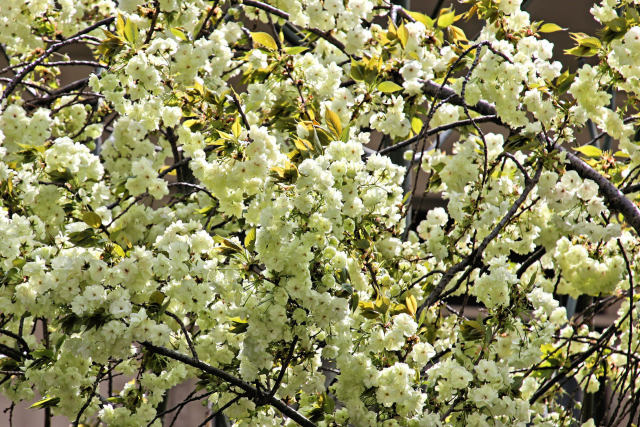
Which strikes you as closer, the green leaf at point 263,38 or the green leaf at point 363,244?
the green leaf at point 363,244

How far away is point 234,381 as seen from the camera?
93.0 inches

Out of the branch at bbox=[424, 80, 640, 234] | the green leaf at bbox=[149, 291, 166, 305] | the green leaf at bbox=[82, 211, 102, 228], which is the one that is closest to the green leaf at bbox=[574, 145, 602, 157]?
the branch at bbox=[424, 80, 640, 234]

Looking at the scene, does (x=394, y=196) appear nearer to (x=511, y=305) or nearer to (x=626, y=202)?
(x=511, y=305)

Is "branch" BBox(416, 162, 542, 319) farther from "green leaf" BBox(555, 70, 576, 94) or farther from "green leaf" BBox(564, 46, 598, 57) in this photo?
"green leaf" BBox(564, 46, 598, 57)

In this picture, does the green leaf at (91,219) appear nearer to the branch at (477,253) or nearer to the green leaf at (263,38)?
the green leaf at (263,38)

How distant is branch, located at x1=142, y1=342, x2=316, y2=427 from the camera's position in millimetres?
2314

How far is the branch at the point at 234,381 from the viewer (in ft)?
7.59

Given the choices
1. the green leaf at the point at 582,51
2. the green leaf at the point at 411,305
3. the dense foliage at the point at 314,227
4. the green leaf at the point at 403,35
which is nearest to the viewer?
the dense foliage at the point at 314,227

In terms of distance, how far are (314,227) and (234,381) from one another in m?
0.64

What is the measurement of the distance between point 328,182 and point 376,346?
0.62 meters

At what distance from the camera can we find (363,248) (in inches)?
94.7

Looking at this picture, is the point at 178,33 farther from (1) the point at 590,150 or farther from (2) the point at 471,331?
(1) the point at 590,150

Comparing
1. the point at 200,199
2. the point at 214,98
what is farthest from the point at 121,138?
the point at 214,98

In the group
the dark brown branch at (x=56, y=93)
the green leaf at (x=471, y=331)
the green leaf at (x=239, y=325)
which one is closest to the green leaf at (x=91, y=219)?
the green leaf at (x=239, y=325)
